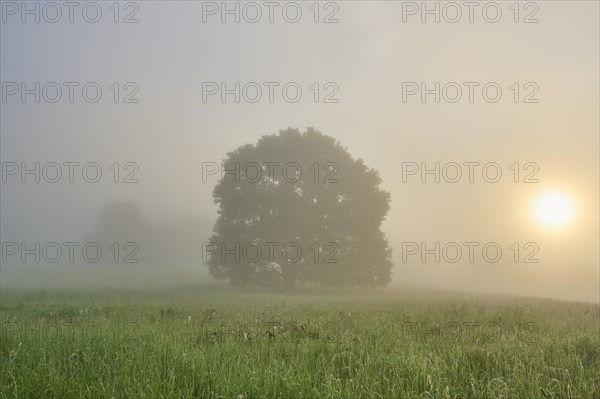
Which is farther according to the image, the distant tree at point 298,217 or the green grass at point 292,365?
the distant tree at point 298,217

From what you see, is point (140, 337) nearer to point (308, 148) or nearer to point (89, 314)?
point (89, 314)

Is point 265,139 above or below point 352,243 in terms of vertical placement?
above

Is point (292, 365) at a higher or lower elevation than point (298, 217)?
lower

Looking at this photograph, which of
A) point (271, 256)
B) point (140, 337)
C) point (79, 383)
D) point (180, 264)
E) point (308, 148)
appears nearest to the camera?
point (79, 383)

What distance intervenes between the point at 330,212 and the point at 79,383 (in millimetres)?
38981

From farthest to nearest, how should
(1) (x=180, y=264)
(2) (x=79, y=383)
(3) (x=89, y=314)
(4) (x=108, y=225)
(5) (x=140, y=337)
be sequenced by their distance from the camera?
1. (1) (x=180, y=264)
2. (4) (x=108, y=225)
3. (3) (x=89, y=314)
4. (5) (x=140, y=337)
5. (2) (x=79, y=383)

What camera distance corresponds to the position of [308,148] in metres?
46.1

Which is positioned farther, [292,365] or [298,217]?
[298,217]

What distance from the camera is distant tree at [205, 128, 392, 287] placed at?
4169 cm

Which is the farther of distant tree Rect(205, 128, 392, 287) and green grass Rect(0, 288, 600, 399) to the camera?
distant tree Rect(205, 128, 392, 287)

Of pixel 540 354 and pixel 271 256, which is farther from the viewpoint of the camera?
pixel 271 256

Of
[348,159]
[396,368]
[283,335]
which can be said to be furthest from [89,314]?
[348,159]

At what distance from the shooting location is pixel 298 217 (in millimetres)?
42469

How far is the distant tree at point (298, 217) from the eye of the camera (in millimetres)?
41688
